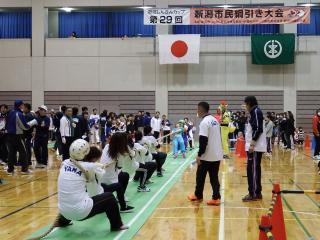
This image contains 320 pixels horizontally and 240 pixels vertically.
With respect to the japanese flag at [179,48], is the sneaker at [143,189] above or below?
below

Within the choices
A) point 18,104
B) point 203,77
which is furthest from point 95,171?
point 203,77

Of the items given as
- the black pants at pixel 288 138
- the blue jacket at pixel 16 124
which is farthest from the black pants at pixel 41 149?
the black pants at pixel 288 138

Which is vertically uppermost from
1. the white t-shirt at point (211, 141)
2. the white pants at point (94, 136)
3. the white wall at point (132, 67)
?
the white wall at point (132, 67)

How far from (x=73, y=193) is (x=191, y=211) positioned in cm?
262

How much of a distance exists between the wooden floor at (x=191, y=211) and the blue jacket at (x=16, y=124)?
1.15 metres

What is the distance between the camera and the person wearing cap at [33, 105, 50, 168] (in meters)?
13.8

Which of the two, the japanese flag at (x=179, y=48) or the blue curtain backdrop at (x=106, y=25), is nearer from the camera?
the japanese flag at (x=179, y=48)

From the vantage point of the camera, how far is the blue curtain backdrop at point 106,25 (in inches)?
1090

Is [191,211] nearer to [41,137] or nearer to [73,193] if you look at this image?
[73,193]

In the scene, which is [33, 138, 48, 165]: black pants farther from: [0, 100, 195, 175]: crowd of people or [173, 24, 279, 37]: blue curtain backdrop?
[173, 24, 279, 37]: blue curtain backdrop

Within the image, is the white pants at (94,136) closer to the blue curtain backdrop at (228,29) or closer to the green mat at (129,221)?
the blue curtain backdrop at (228,29)

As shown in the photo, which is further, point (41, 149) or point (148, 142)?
point (41, 149)

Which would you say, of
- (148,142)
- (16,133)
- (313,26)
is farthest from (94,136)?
(313,26)

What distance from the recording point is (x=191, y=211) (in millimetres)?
7902
